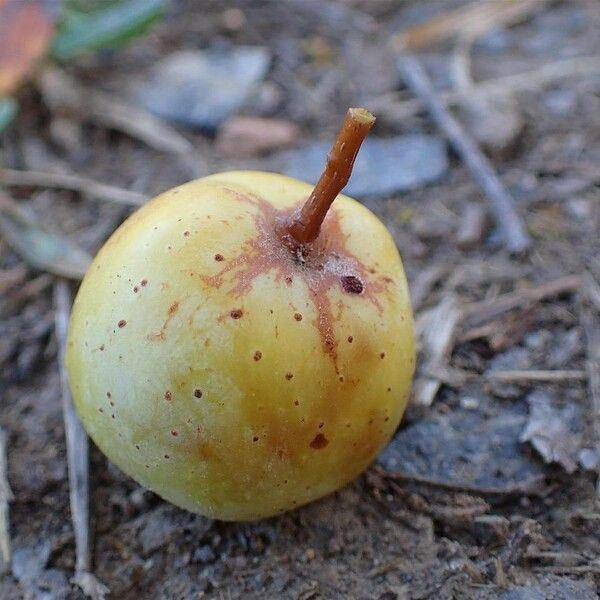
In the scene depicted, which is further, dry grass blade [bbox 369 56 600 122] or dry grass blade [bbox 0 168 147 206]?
dry grass blade [bbox 369 56 600 122]

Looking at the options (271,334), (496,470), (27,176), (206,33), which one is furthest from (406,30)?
(271,334)

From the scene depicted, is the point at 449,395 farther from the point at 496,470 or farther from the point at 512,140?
the point at 512,140

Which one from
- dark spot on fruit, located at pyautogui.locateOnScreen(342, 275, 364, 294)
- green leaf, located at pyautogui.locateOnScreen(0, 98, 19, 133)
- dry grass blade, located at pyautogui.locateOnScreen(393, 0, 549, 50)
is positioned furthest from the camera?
dry grass blade, located at pyautogui.locateOnScreen(393, 0, 549, 50)

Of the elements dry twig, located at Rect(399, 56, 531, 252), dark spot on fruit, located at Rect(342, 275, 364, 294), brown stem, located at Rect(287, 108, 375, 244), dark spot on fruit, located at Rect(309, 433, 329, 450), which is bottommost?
dry twig, located at Rect(399, 56, 531, 252)

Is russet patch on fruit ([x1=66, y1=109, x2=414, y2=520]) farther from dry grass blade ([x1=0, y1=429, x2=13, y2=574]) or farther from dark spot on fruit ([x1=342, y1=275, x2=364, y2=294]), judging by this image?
dry grass blade ([x1=0, y1=429, x2=13, y2=574])

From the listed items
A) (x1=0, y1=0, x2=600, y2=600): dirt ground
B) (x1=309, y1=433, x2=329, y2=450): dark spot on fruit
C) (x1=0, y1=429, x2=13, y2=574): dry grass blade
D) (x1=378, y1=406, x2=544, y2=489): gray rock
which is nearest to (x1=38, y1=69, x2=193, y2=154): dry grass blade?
(x1=0, y1=0, x2=600, y2=600): dirt ground

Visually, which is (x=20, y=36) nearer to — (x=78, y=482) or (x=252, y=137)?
(x=252, y=137)
